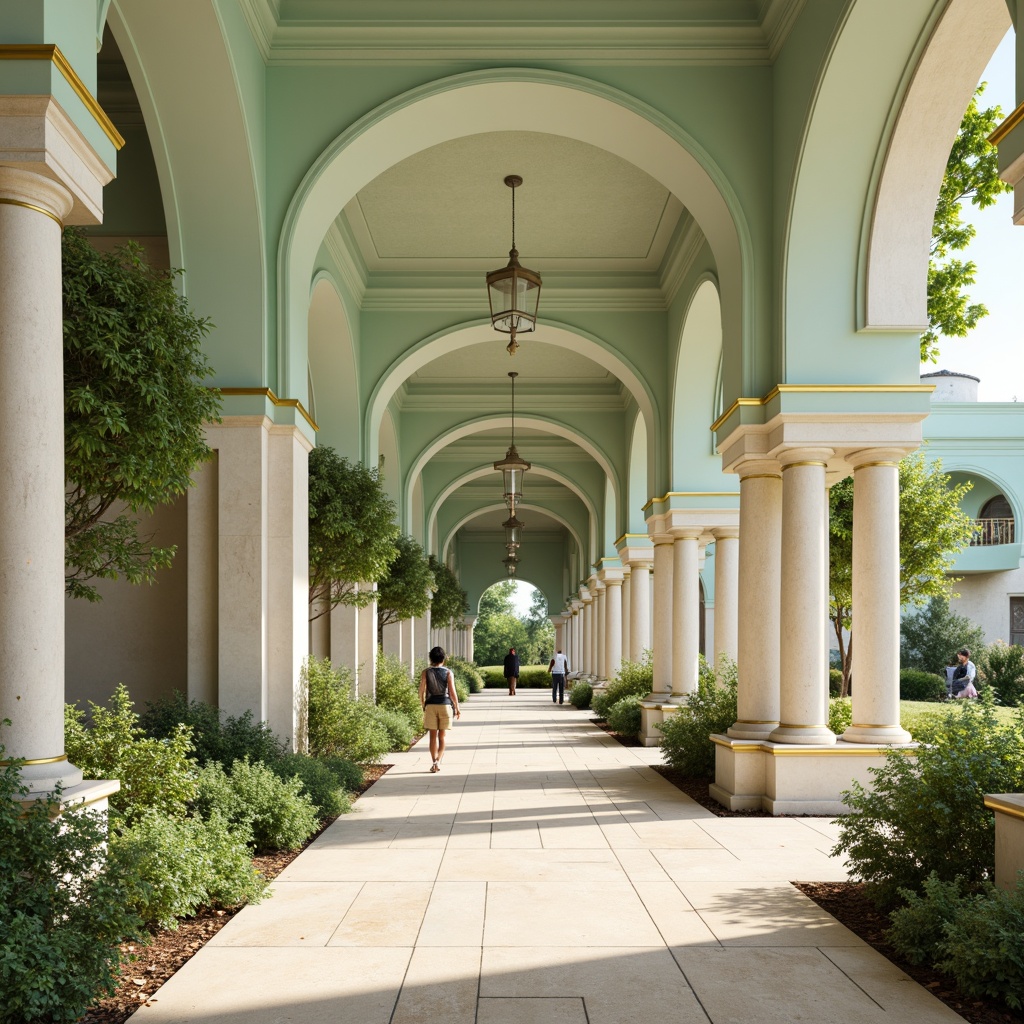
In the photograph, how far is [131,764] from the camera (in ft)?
20.4

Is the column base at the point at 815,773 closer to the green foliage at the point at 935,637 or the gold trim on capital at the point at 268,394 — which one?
the gold trim on capital at the point at 268,394

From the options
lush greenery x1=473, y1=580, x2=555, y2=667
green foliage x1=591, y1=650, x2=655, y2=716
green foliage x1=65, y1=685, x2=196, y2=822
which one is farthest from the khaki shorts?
lush greenery x1=473, y1=580, x2=555, y2=667

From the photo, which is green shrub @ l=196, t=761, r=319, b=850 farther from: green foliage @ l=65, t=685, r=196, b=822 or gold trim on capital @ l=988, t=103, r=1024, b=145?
gold trim on capital @ l=988, t=103, r=1024, b=145

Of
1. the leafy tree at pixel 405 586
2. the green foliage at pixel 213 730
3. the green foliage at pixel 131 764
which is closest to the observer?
the green foliage at pixel 131 764

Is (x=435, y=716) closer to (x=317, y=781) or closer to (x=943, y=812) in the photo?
(x=317, y=781)

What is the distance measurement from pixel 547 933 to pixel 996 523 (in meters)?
31.6

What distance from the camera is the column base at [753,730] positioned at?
9750 millimetres

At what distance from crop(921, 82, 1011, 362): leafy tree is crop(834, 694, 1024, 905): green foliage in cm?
575

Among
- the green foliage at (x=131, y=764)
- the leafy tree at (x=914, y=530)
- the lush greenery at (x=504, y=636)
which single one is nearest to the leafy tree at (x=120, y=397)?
the green foliage at (x=131, y=764)

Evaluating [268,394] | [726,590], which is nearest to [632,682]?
[726,590]

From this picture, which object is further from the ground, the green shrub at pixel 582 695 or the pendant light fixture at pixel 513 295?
the pendant light fixture at pixel 513 295

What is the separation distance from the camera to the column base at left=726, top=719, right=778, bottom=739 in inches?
384

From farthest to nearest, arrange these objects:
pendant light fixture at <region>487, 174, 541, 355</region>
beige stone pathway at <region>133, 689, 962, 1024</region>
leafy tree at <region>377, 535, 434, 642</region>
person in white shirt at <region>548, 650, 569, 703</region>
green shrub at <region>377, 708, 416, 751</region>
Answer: person in white shirt at <region>548, 650, 569, 703</region>, leafy tree at <region>377, 535, 434, 642</region>, green shrub at <region>377, 708, 416, 751</region>, pendant light fixture at <region>487, 174, 541, 355</region>, beige stone pathway at <region>133, 689, 962, 1024</region>

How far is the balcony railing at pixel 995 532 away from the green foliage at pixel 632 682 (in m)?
18.4
